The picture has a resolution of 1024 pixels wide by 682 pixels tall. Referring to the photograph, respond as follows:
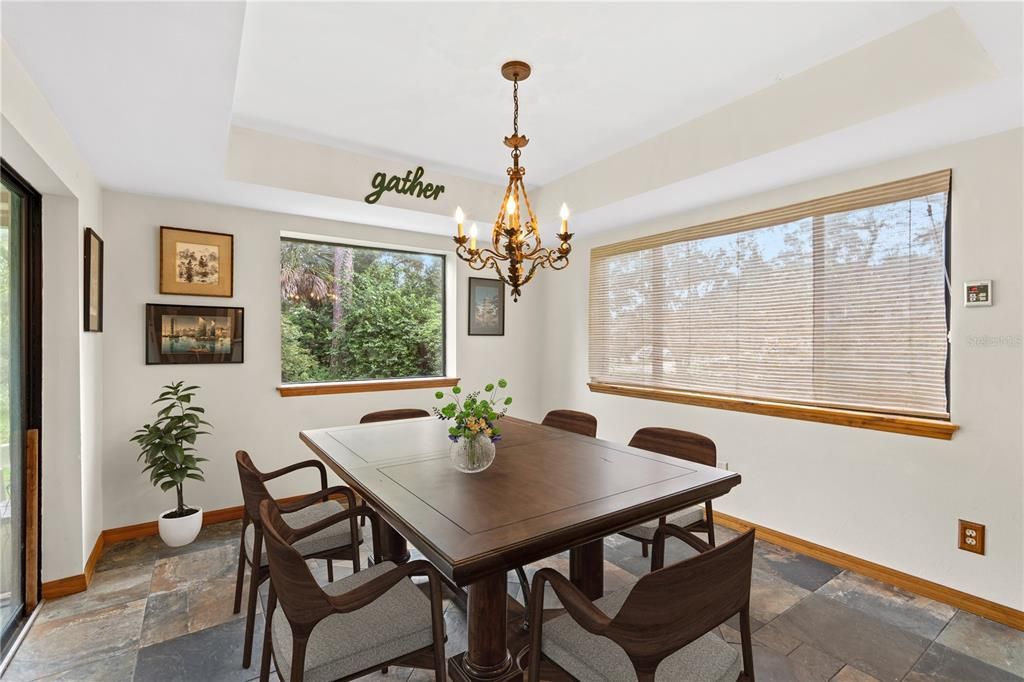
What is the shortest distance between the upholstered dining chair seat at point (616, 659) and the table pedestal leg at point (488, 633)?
8.8 inches

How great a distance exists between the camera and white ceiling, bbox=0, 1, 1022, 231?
1649mm

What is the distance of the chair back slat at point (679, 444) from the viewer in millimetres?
2561

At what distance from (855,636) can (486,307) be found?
11.6ft

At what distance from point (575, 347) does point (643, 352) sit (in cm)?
82

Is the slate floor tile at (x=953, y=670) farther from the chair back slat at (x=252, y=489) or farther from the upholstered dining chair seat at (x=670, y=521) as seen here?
the chair back slat at (x=252, y=489)

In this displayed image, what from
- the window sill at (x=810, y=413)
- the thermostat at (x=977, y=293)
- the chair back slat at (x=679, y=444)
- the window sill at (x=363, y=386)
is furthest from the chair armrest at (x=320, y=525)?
the thermostat at (x=977, y=293)

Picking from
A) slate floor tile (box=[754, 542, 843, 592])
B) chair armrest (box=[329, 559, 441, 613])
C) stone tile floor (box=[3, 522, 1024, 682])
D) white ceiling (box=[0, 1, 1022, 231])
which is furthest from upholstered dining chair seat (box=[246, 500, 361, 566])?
slate floor tile (box=[754, 542, 843, 592])

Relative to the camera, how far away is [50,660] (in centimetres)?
207

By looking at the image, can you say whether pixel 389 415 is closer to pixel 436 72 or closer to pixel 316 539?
pixel 316 539

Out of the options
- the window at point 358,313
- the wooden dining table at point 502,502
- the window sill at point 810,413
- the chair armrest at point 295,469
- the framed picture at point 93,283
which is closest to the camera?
the wooden dining table at point 502,502

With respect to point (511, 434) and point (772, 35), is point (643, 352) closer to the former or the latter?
point (511, 434)

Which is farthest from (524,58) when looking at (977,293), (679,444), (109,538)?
(109,538)

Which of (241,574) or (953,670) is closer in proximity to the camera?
(953,670)

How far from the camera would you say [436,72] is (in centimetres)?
234
